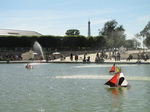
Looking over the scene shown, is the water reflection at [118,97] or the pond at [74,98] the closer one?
the pond at [74,98]

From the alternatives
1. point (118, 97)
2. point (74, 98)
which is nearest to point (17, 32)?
point (74, 98)

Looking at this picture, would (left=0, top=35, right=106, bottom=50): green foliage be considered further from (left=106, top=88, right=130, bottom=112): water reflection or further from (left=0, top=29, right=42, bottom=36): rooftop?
(left=106, top=88, right=130, bottom=112): water reflection

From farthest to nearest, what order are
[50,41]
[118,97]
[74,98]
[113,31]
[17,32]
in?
[113,31] → [17,32] → [50,41] → [118,97] → [74,98]

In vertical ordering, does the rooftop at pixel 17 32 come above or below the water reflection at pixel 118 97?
above

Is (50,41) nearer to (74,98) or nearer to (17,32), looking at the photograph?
(17,32)

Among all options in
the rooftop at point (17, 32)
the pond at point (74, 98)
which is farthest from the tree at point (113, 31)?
the pond at point (74, 98)

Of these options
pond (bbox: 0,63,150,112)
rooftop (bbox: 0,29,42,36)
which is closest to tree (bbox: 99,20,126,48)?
rooftop (bbox: 0,29,42,36)

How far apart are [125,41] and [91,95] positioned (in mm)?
81305

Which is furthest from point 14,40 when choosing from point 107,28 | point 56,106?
point 56,106

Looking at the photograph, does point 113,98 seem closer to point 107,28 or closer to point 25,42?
point 25,42

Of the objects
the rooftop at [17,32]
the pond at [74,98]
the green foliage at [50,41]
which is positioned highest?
the rooftop at [17,32]

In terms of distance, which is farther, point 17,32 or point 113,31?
point 113,31

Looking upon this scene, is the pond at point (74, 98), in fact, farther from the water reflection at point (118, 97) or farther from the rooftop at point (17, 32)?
the rooftop at point (17, 32)

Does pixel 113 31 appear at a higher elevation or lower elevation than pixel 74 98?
higher
